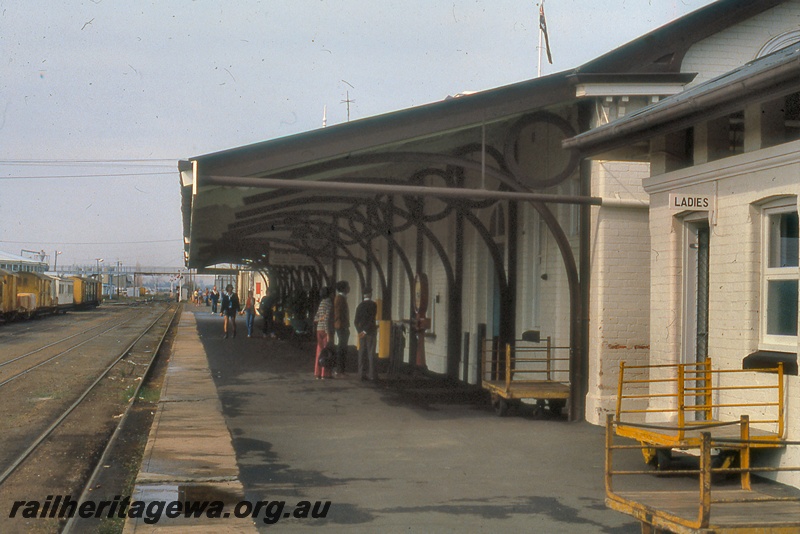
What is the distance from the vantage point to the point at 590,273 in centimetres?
→ 1153

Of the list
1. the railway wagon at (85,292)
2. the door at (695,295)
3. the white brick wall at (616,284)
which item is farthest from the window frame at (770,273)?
the railway wagon at (85,292)

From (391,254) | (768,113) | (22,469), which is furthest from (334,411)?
(391,254)

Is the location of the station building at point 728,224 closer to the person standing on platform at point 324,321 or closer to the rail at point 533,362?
the rail at point 533,362

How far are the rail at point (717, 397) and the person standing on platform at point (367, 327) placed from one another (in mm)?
7216

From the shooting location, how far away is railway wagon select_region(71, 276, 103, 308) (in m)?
80.3

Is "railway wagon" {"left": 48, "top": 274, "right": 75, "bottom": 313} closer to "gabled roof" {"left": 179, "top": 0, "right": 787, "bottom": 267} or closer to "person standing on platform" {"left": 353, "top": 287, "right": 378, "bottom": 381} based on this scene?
"person standing on platform" {"left": 353, "top": 287, "right": 378, "bottom": 381}

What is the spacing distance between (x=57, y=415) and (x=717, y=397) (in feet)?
33.9

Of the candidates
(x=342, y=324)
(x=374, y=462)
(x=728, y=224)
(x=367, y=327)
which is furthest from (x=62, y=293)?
(x=728, y=224)

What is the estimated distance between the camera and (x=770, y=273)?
7684 mm

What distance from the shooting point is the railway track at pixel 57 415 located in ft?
30.4

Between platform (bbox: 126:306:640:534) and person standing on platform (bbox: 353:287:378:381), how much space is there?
1316 mm

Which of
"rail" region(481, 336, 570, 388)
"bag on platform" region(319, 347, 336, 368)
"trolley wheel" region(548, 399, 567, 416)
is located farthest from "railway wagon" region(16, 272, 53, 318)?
"trolley wheel" region(548, 399, 567, 416)

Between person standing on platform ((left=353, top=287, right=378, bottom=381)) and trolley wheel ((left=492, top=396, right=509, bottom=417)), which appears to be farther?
person standing on platform ((left=353, top=287, right=378, bottom=381))

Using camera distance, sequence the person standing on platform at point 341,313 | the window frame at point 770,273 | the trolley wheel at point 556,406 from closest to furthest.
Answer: the window frame at point 770,273, the trolley wheel at point 556,406, the person standing on platform at point 341,313
